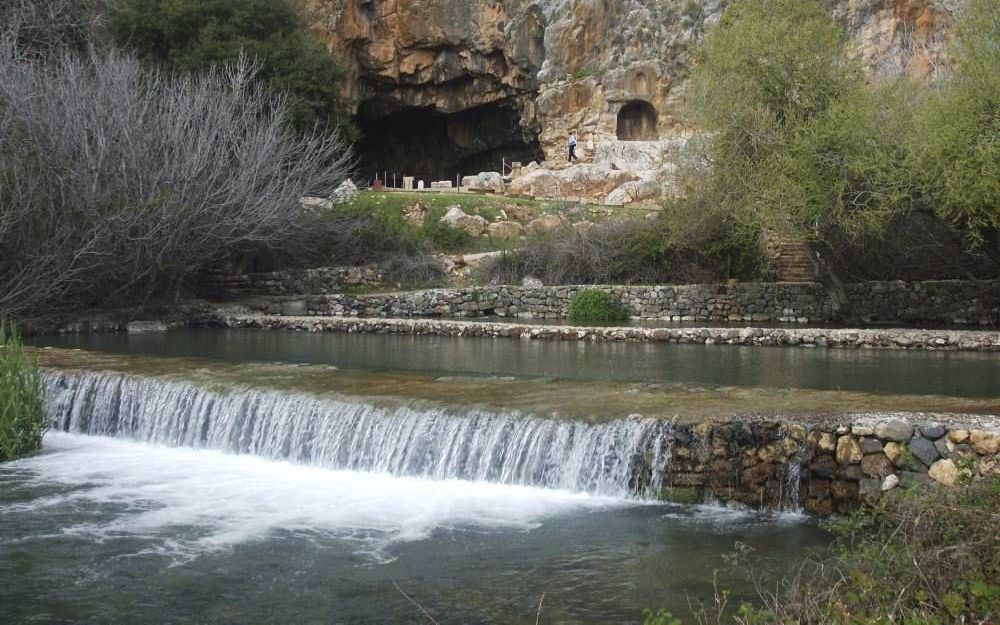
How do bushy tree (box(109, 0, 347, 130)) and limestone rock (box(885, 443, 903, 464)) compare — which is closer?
limestone rock (box(885, 443, 903, 464))

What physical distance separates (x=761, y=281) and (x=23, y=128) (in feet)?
61.9

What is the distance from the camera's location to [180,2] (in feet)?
111

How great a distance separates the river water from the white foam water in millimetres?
41

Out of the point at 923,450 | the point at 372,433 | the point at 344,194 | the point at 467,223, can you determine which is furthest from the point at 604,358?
the point at 344,194

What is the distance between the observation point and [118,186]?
2281 centimetres

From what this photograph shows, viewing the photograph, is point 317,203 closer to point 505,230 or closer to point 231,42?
point 231,42

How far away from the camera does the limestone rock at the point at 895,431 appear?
969cm

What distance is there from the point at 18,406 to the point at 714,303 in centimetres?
1799

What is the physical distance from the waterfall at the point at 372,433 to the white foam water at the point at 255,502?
193mm

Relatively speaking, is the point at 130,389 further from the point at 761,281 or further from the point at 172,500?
the point at 761,281

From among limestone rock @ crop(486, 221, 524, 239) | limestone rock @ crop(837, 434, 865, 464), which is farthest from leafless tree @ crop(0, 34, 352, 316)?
limestone rock @ crop(837, 434, 865, 464)

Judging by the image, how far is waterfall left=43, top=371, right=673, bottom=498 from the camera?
1099 centimetres

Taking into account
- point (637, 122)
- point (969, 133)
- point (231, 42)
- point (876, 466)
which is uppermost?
point (231, 42)

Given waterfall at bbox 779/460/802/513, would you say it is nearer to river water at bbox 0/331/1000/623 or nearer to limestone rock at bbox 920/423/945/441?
river water at bbox 0/331/1000/623
